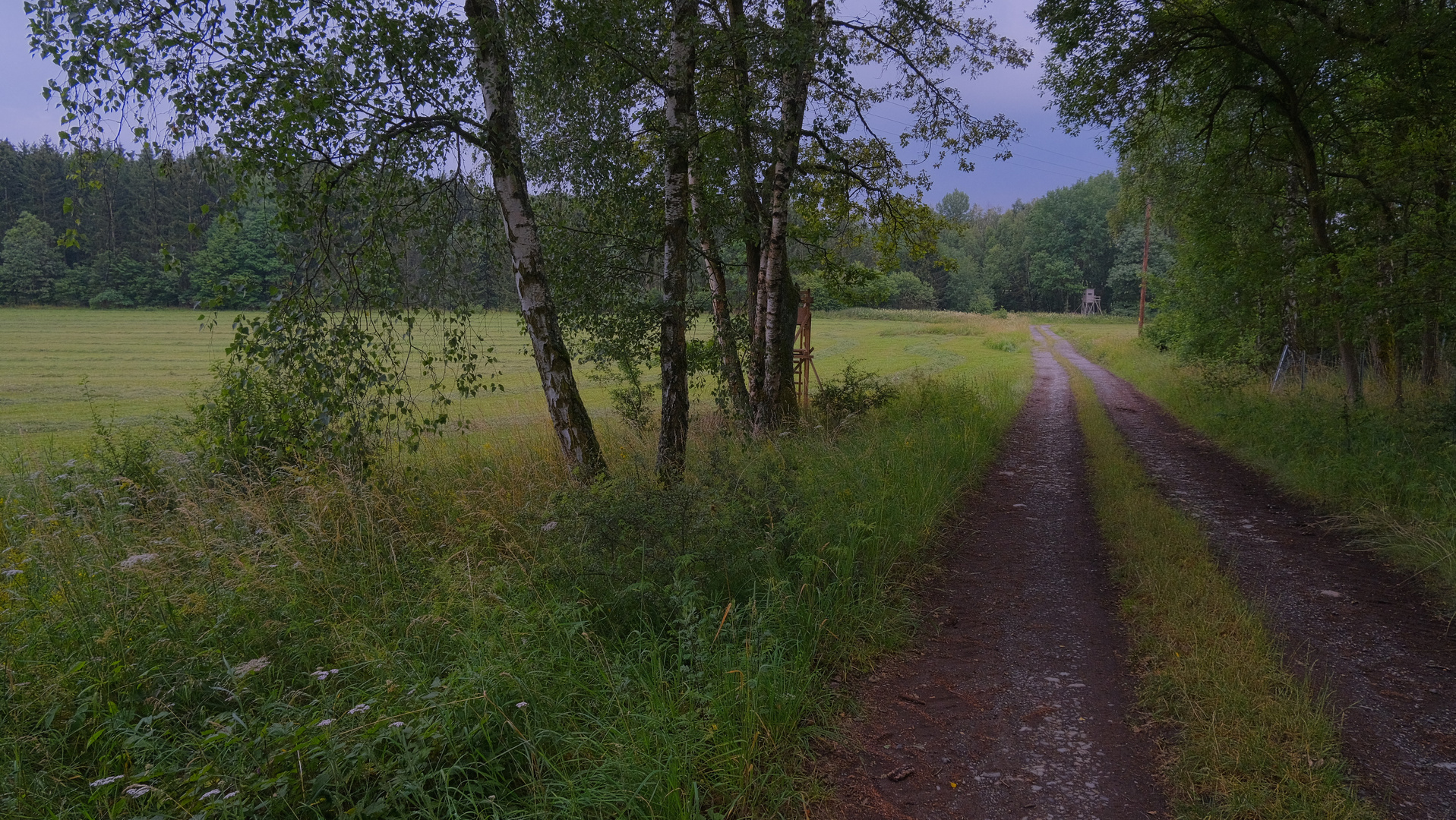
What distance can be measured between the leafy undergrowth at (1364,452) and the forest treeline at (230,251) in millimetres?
6080

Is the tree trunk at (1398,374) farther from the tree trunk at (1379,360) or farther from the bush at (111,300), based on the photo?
the bush at (111,300)

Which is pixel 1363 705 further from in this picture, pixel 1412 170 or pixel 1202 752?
pixel 1412 170

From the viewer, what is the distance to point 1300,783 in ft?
10.3

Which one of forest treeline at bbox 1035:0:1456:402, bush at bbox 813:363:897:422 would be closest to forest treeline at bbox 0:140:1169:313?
bush at bbox 813:363:897:422

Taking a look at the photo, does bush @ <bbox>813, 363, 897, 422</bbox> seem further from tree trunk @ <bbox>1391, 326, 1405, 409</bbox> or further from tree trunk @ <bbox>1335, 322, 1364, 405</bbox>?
tree trunk @ <bbox>1391, 326, 1405, 409</bbox>

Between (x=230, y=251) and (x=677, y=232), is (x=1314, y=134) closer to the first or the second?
(x=677, y=232)

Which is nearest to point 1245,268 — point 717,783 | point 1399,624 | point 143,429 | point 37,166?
point 1399,624

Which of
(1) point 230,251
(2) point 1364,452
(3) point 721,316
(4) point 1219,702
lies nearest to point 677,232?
(3) point 721,316

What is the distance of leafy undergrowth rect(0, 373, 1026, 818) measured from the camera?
299 centimetres

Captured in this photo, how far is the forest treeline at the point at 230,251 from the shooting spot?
4.94 meters

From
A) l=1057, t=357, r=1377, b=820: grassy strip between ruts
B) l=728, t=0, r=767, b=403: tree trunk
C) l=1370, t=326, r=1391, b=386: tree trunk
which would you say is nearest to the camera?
l=1057, t=357, r=1377, b=820: grassy strip between ruts

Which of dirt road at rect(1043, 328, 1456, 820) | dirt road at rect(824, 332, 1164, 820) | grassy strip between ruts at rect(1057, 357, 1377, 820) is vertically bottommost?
dirt road at rect(824, 332, 1164, 820)

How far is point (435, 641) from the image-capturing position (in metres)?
4.27

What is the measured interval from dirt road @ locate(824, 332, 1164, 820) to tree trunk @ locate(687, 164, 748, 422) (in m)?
5.34
